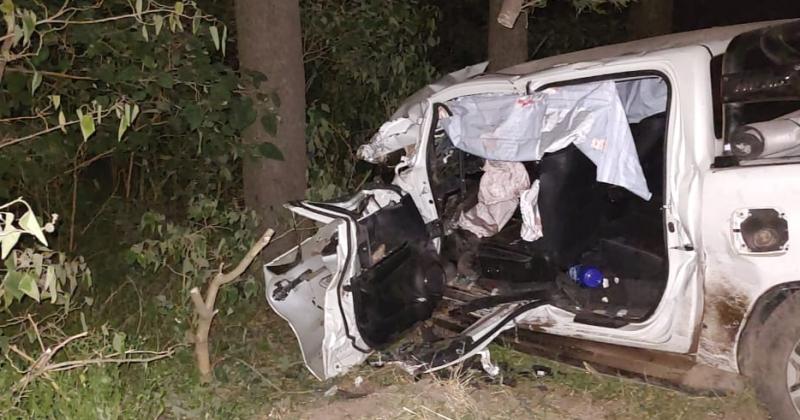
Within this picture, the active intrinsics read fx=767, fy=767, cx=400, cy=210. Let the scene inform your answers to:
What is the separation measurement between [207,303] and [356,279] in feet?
2.75

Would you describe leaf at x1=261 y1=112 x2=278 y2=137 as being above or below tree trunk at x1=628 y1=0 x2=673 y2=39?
below

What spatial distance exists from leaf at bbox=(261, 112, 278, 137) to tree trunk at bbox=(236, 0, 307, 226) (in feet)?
0.30

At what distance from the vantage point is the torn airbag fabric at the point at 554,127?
12.8 feet

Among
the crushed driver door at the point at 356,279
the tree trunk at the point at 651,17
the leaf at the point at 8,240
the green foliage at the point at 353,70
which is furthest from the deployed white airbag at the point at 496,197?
the tree trunk at the point at 651,17

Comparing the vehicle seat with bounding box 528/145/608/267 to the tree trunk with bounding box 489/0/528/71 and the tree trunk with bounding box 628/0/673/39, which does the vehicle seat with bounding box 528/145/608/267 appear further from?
the tree trunk with bounding box 628/0/673/39

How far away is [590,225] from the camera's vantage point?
15.5ft

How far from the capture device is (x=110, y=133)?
17.9ft

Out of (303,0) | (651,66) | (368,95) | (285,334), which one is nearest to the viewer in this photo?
(651,66)

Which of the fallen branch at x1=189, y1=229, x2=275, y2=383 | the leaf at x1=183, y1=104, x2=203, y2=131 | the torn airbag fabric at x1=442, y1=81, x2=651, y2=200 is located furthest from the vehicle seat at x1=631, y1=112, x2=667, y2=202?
the leaf at x1=183, y1=104, x2=203, y2=131

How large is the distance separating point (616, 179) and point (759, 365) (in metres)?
1.09

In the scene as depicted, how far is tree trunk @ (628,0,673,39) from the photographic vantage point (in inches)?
396

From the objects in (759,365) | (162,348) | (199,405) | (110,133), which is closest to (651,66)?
(759,365)

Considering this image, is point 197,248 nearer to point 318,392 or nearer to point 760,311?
point 318,392

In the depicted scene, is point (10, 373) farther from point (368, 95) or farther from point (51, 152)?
point (368, 95)
